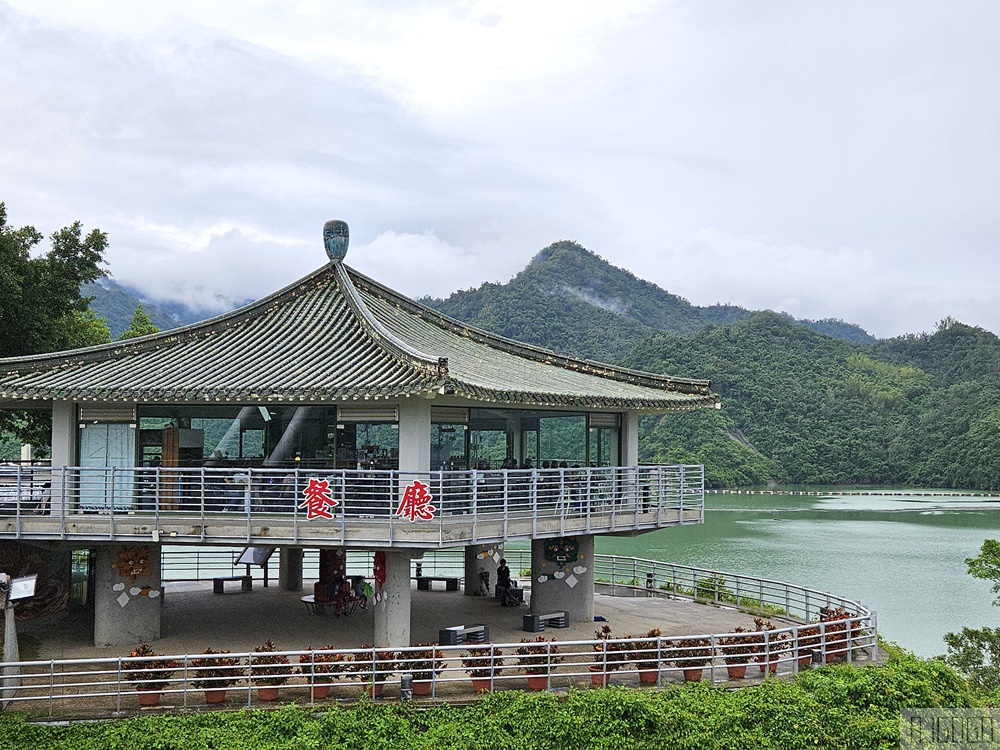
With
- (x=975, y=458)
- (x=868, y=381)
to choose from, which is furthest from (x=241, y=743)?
(x=868, y=381)

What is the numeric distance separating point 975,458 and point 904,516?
22.3 m

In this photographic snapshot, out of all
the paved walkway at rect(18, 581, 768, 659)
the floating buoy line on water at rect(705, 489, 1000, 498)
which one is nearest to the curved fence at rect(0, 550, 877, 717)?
the paved walkway at rect(18, 581, 768, 659)

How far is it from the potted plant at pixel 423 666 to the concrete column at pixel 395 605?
0.69 metres

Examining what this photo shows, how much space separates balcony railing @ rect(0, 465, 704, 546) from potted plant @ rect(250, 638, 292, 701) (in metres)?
1.87

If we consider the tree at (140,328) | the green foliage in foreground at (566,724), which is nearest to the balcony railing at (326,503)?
the green foliage in foreground at (566,724)

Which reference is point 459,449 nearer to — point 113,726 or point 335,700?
point 335,700

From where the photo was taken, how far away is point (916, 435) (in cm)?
8744

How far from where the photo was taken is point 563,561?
60.0 ft

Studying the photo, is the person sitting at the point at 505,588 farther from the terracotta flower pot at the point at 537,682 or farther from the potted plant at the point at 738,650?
the terracotta flower pot at the point at 537,682

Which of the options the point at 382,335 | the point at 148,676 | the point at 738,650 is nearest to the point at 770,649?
the point at 738,650

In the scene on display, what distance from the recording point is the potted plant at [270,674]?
12.8 m

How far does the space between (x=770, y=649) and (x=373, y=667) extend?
6666mm

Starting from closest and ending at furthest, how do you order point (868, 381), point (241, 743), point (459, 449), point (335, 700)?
point (241, 743)
point (335, 700)
point (459, 449)
point (868, 381)

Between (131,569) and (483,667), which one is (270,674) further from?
(131,569)
